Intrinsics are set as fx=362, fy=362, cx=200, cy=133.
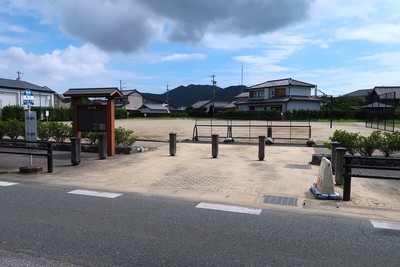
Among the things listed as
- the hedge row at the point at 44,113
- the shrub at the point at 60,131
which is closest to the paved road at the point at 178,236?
the shrub at the point at 60,131

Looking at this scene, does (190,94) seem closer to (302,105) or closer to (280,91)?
(280,91)

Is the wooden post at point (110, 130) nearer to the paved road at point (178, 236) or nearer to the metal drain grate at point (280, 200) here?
the paved road at point (178, 236)

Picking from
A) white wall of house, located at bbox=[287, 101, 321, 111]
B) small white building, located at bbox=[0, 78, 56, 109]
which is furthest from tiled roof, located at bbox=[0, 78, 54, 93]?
white wall of house, located at bbox=[287, 101, 321, 111]

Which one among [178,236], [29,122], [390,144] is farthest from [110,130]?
[390,144]

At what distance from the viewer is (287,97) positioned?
66.0 metres

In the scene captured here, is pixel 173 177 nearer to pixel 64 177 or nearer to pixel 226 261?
pixel 64 177

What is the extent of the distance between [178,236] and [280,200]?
2.87 metres

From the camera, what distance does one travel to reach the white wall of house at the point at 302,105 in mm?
65675

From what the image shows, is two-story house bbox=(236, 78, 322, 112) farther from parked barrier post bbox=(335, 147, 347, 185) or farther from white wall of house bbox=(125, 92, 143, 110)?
parked barrier post bbox=(335, 147, 347, 185)

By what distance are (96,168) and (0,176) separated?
8.17 feet

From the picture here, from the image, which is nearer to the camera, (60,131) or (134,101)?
(60,131)

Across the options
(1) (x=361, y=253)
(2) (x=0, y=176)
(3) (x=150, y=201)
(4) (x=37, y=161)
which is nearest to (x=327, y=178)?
(1) (x=361, y=253)

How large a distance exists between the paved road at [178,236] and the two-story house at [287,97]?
60662 millimetres

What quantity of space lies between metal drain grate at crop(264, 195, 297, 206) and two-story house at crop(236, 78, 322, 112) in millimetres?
59062
